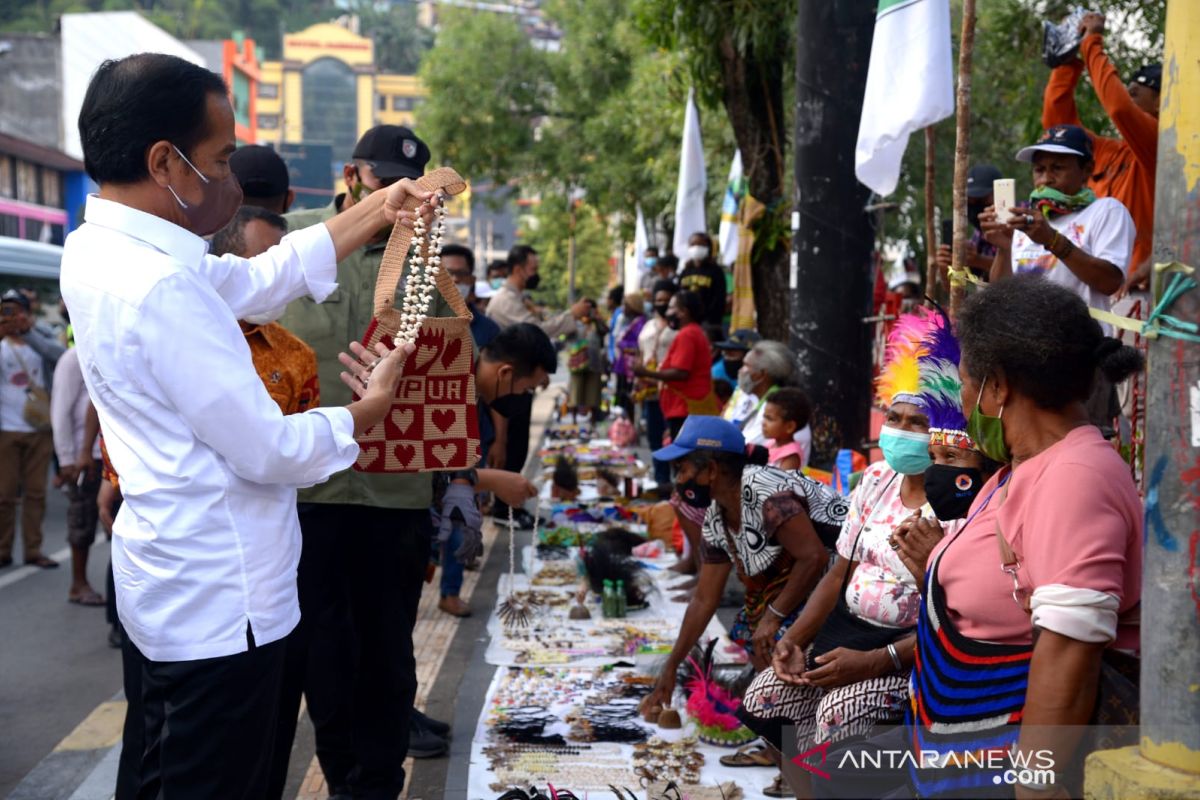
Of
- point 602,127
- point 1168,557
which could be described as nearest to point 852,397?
point 1168,557

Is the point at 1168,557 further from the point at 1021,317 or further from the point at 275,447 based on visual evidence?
the point at 275,447

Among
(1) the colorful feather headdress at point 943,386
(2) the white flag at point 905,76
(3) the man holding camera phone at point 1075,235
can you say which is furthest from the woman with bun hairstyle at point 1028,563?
(2) the white flag at point 905,76

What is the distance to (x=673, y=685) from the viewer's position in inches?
221

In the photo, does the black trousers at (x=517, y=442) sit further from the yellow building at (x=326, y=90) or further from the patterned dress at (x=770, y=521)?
the yellow building at (x=326, y=90)

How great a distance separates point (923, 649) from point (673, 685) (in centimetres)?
256

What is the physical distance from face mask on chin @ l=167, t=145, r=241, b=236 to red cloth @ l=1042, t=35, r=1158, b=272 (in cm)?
361

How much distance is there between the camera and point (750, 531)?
5129 mm

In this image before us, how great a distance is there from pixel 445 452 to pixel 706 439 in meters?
1.33

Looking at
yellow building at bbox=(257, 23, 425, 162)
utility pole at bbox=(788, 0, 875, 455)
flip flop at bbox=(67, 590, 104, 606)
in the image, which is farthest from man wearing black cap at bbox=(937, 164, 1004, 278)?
yellow building at bbox=(257, 23, 425, 162)

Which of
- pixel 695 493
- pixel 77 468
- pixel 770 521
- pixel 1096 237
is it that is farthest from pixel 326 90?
pixel 770 521

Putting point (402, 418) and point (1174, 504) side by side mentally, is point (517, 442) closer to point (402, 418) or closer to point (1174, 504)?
point (402, 418)

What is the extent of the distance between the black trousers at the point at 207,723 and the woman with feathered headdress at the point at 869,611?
67.2 inches

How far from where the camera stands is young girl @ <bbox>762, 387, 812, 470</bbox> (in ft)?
23.9

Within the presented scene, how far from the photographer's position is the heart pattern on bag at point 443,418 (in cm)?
436
